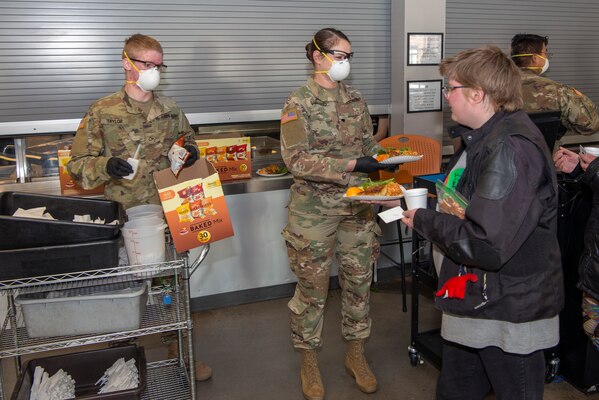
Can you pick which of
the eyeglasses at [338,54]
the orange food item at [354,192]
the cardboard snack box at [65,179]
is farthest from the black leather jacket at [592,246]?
the cardboard snack box at [65,179]

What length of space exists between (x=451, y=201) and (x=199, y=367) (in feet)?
6.69

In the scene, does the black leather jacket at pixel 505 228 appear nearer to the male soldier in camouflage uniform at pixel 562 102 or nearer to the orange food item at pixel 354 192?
the orange food item at pixel 354 192

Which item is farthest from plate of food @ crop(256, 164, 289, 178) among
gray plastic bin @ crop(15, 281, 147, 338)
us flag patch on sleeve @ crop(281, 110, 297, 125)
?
gray plastic bin @ crop(15, 281, 147, 338)

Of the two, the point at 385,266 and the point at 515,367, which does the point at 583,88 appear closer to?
the point at 385,266

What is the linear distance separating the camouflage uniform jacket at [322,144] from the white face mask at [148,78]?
0.70 meters

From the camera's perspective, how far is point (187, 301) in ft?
7.64

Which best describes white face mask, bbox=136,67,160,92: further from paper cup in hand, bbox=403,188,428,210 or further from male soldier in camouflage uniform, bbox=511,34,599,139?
male soldier in camouflage uniform, bbox=511,34,599,139

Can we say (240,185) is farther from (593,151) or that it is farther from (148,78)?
(593,151)

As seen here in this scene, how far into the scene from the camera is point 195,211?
2.29m

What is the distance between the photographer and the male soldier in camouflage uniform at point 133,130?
2836mm

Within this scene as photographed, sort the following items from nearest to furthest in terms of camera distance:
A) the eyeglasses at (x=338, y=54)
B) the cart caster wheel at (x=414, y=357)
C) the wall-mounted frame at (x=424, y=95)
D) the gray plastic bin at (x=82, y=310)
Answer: the gray plastic bin at (x=82, y=310), the eyeglasses at (x=338, y=54), the cart caster wheel at (x=414, y=357), the wall-mounted frame at (x=424, y=95)

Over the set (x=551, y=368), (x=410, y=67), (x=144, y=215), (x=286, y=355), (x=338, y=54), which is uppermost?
(x=338, y=54)

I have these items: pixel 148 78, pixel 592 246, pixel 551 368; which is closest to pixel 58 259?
pixel 148 78

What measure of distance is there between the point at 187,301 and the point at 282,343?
1.47 m
